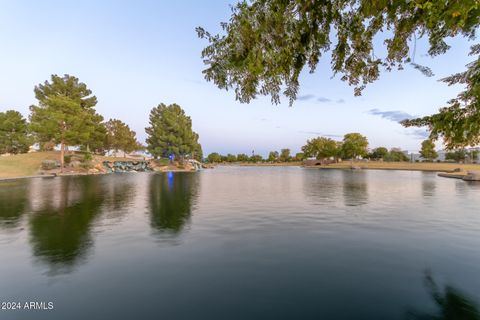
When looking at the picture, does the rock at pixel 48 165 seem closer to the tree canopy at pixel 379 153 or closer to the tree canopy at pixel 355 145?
the tree canopy at pixel 355 145

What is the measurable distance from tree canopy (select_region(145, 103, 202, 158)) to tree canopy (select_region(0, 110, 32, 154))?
2823cm

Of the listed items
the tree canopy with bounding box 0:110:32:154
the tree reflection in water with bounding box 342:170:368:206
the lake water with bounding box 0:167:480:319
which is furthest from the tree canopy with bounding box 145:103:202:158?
the lake water with bounding box 0:167:480:319

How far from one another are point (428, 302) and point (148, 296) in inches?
228

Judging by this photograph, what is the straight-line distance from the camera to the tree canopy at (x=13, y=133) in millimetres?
56125

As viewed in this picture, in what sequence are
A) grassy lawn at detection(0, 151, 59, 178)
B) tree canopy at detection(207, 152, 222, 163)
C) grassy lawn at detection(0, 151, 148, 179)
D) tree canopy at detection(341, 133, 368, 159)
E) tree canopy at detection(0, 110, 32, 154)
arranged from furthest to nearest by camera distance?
tree canopy at detection(207, 152, 222, 163) → tree canopy at detection(341, 133, 368, 159) → tree canopy at detection(0, 110, 32, 154) → grassy lawn at detection(0, 151, 59, 178) → grassy lawn at detection(0, 151, 148, 179)

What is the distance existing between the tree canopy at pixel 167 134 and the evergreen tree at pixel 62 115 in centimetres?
1882

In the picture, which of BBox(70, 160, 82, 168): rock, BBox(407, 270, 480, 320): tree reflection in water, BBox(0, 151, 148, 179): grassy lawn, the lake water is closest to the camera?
BBox(407, 270, 480, 320): tree reflection in water

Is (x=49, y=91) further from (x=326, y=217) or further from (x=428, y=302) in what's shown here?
(x=428, y=302)

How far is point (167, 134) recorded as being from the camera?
71.2 metres

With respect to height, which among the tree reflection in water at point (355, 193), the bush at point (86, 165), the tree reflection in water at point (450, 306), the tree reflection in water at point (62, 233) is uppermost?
the bush at point (86, 165)

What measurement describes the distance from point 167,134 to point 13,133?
34.3 meters

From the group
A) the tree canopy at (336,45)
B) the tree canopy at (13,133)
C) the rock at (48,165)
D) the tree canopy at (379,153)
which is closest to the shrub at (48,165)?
the rock at (48,165)

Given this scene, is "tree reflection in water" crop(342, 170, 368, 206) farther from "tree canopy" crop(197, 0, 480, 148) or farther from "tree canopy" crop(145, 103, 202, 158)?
"tree canopy" crop(145, 103, 202, 158)

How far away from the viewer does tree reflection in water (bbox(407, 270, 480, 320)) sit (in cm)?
464
